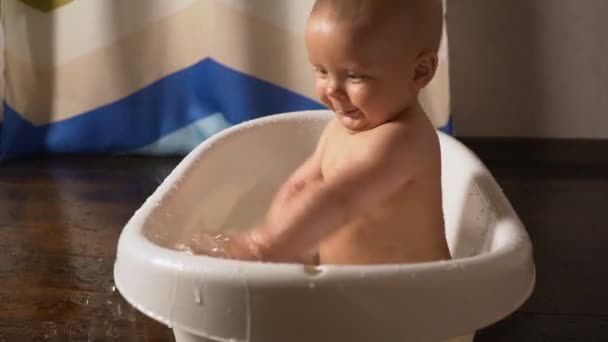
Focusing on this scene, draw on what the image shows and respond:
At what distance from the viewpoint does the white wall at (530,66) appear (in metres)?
1.38

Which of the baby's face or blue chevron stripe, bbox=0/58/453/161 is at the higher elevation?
the baby's face

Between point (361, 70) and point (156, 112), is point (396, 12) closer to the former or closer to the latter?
point (361, 70)

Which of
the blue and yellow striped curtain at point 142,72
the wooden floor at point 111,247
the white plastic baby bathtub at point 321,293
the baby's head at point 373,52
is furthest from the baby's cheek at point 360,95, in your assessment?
the blue and yellow striped curtain at point 142,72

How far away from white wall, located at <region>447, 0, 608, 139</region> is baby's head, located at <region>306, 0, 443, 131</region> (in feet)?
2.42

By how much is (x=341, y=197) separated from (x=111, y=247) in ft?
1.91

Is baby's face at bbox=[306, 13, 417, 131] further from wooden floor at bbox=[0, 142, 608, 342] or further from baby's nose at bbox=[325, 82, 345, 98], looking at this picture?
wooden floor at bbox=[0, 142, 608, 342]

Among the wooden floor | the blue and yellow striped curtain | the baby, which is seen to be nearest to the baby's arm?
the baby

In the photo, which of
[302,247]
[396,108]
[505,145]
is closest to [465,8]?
[505,145]

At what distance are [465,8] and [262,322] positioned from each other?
99 cm

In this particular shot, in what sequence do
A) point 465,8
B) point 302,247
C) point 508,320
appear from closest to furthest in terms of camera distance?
point 302,247, point 508,320, point 465,8

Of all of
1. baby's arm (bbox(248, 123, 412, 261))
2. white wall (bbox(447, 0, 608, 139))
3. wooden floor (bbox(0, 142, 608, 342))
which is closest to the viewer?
baby's arm (bbox(248, 123, 412, 261))

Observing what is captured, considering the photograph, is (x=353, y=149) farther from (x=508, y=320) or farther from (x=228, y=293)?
(x=508, y=320)

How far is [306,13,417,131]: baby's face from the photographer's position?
67 centimetres

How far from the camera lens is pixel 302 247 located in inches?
26.1
